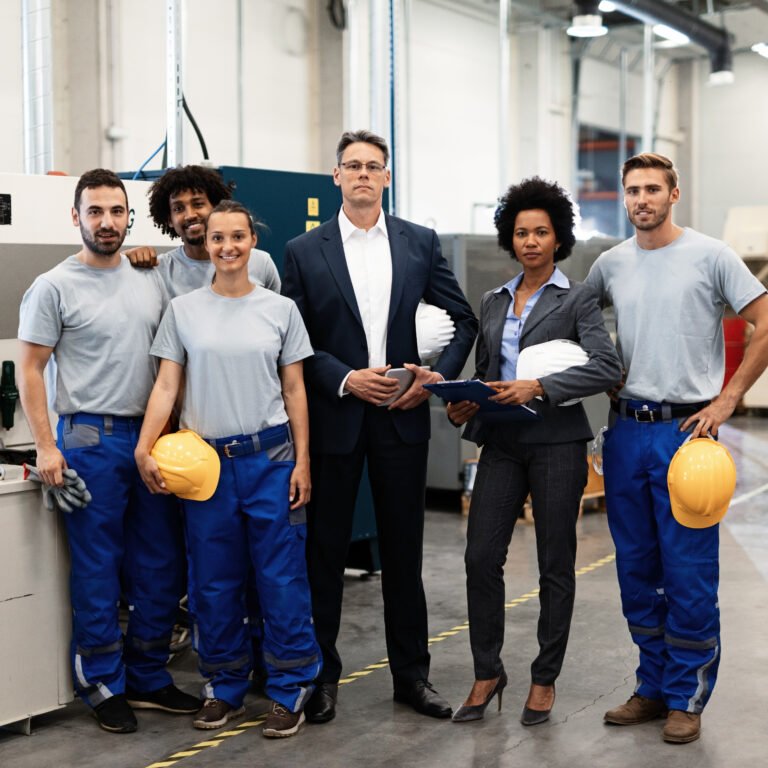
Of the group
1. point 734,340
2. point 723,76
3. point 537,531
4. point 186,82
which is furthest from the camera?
point 723,76

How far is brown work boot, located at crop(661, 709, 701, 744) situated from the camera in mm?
3164

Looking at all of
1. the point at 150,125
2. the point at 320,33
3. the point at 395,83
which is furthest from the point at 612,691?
the point at 320,33

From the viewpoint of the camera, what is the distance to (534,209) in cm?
317

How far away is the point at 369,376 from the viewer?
3.17m

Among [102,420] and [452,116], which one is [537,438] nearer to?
[102,420]

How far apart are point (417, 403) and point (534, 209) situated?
63cm

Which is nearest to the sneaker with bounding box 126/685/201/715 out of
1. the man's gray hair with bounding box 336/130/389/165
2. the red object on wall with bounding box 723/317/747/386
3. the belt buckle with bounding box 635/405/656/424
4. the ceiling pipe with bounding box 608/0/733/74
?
the belt buckle with bounding box 635/405/656/424

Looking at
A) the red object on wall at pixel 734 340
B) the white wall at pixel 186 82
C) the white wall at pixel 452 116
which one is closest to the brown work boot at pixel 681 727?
the white wall at pixel 186 82

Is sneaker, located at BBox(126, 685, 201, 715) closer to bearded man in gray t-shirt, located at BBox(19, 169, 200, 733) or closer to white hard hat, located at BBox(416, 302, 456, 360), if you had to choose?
bearded man in gray t-shirt, located at BBox(19, 169, 200, 733)

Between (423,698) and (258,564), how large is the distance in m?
0.66

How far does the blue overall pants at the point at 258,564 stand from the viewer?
10.3 feet

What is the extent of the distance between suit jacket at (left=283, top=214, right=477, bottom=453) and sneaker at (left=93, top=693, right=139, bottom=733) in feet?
3.02

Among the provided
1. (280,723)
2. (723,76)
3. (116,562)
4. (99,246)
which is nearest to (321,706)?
(280,723)

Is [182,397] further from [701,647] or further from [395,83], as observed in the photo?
[395,83]
